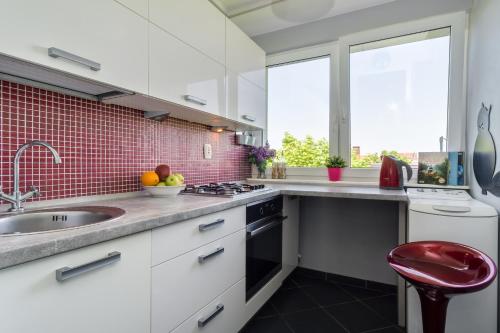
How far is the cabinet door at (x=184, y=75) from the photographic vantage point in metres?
1.40

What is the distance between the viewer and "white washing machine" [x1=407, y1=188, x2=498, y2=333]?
1318 mm

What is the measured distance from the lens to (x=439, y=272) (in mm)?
1192

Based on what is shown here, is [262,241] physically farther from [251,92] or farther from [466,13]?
[466,13]

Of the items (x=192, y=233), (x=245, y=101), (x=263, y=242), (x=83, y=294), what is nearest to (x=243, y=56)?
(x=245, y=101)

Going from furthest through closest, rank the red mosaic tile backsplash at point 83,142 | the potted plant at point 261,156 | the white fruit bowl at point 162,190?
the potted plant at point 261,156 → the white fruit bowl at point 162,190 → the red mosaic tile backsplash at point 83,142

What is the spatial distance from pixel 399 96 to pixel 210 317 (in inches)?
84.7

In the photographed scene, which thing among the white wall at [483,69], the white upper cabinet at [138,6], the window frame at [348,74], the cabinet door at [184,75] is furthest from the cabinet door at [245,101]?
the white wall at [483,69]

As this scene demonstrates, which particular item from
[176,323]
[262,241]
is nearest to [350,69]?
[262,241]

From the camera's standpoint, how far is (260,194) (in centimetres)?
175

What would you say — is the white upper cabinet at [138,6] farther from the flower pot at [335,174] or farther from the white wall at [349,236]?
the white wall at [349,236]

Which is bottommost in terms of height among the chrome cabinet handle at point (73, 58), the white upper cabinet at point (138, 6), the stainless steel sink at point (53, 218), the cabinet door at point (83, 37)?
the stainless steel sink at point (53, 218)

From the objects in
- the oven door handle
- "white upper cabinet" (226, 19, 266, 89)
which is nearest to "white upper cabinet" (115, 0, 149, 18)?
"white upper cabinet" (226, 19, 266, 89)

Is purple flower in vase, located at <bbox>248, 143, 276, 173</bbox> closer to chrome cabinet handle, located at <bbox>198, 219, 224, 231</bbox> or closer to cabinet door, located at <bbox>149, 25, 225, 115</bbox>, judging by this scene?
cabinet door, located at <bbox>149, 25, 225, 115</bbox>

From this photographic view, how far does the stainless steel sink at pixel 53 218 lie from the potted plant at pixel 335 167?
5.80 ft
